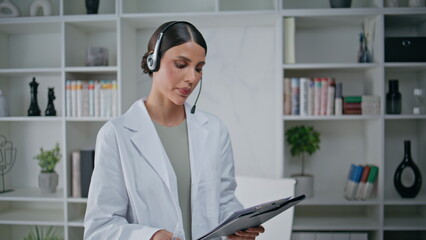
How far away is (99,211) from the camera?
130cm

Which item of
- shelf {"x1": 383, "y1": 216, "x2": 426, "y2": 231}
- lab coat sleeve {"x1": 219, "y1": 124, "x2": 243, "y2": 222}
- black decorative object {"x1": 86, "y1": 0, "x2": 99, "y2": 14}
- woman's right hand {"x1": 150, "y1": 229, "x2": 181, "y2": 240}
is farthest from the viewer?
black decorative object {"x1": 86, "y1": 0, "x2": 99, "y2": 14}

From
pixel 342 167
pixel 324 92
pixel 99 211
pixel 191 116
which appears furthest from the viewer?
pixel 342 167

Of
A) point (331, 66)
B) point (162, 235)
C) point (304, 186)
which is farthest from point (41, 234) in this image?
point (331, 66)

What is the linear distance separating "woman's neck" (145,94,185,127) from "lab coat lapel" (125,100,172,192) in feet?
0.11

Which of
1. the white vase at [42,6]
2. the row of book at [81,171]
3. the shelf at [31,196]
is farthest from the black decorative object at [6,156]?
the white vase at [42,6]

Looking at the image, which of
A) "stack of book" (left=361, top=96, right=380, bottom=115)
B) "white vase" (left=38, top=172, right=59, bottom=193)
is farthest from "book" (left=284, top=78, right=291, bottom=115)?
"white vase" (left=38, top=172, right=59, bottom=193)

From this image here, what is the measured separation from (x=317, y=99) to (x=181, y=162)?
1476 millimetres

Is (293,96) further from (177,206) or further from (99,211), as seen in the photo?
(99,211)

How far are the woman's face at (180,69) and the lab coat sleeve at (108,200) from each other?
255 mm

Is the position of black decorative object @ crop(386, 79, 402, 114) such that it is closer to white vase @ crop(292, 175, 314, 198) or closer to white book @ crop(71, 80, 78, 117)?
white vase @ crop(292, 175, 314, 198)

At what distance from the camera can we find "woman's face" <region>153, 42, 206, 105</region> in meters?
1.35

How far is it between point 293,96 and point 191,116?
1.29 metres

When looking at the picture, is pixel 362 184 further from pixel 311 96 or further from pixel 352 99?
pixel 311 96

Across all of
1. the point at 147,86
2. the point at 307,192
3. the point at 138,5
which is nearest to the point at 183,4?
the point at 138,5
